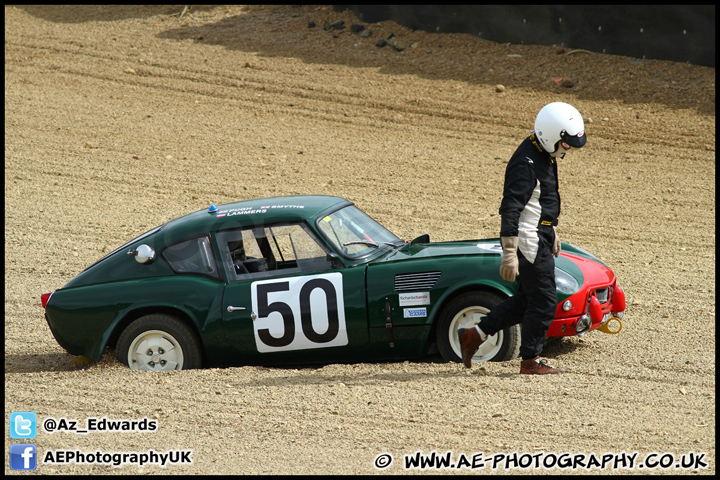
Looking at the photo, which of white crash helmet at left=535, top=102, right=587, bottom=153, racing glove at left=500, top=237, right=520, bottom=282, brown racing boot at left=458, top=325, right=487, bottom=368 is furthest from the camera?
brown racing boot at left=458, top=325, right=487, bottom=368

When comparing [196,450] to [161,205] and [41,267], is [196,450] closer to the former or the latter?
[41,267]

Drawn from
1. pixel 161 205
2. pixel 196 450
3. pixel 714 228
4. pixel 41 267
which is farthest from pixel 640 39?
pixel 196 450

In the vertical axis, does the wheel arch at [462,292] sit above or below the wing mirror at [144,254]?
below

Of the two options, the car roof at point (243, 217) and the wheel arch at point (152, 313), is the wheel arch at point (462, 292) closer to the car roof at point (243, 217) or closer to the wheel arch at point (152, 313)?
the car roof at point (243, 217)

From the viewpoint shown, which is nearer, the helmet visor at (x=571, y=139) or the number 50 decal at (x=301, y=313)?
the helmet visor at (x=571, y=139)

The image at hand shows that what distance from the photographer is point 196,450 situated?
4.83 metres

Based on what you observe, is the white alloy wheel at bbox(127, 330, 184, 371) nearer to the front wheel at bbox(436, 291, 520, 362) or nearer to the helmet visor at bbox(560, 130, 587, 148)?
the front wheel at bbox(436, 291, 520, 362)

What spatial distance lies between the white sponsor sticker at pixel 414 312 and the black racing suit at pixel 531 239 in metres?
0.51

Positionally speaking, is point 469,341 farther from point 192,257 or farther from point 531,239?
point 192,257

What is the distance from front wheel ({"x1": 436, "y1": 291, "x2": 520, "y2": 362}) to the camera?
591cm

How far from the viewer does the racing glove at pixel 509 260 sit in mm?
5352

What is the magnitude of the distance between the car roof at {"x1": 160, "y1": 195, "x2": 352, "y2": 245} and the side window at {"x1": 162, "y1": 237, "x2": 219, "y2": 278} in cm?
7

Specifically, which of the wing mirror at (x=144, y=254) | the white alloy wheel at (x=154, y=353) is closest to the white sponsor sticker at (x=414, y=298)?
the white alloy wheel at (x=154, y=353)

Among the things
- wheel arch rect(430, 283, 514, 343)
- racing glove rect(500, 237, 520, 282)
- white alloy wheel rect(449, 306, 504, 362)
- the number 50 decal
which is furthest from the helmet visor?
the number 50 decal
